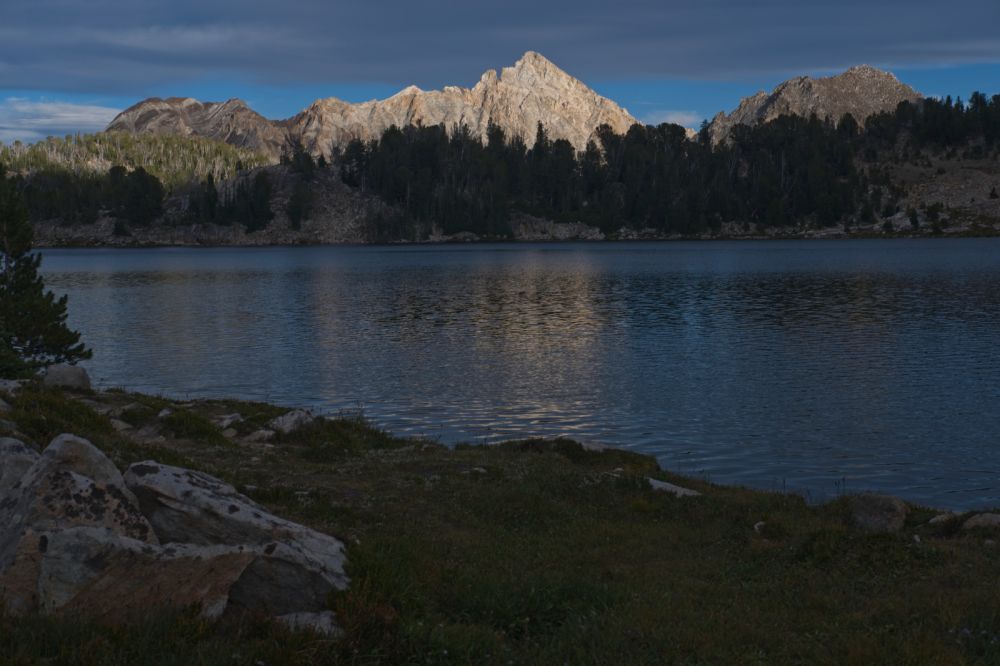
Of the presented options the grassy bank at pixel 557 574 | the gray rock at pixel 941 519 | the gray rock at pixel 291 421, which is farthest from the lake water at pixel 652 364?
the grassy bank at pixel 557 574

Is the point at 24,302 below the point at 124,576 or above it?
above

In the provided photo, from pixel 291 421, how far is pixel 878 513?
20281 millimetres

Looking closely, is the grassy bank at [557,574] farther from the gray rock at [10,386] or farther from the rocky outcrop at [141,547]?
the gray rock at [10,386]

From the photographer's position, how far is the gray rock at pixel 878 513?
20203 mm

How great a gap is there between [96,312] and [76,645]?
3812 inches

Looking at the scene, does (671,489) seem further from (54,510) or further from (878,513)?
(54,510)

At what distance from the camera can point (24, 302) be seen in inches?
1690

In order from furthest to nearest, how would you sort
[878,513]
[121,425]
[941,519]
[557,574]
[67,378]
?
[67,378]
[121,425]
[878,513]
[941,519]
[557,574]

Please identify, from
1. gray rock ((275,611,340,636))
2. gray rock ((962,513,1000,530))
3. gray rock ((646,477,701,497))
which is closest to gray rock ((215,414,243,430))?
gray rock ((646,477,701,497))

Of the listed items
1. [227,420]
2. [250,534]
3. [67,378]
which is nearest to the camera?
[250,534]

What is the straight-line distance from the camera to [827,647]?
12141 mm

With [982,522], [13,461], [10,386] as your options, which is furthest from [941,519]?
[10,386]

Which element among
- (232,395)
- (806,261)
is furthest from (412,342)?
(806,261)

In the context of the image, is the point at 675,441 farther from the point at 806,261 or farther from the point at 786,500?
the point at 806,261
